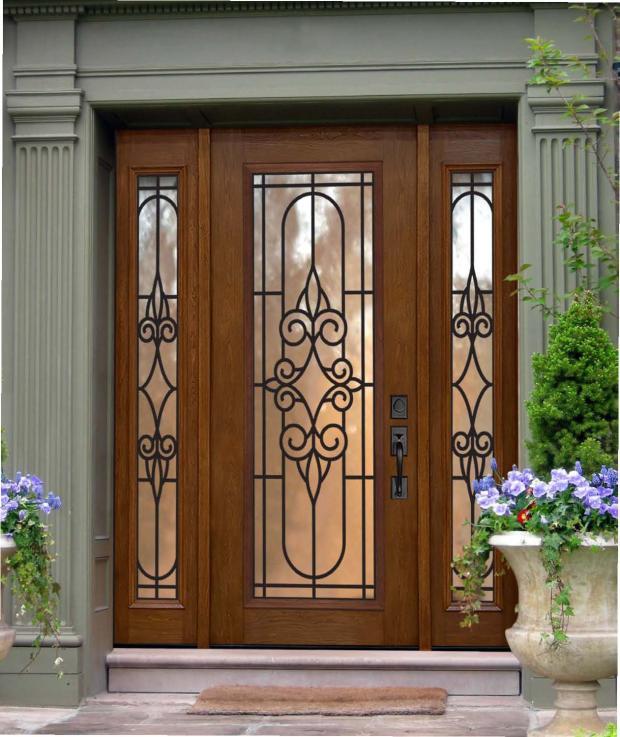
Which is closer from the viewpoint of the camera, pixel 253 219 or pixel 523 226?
pixel 523 226

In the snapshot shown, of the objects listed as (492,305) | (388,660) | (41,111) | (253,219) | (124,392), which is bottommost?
(388,660)

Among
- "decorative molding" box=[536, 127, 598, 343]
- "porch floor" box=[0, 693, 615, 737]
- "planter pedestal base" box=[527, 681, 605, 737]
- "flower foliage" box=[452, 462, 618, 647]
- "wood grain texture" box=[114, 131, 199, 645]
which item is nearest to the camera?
"flower foliage" box=[452, 462, 618, 647]

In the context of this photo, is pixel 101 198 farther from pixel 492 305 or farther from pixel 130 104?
pixel 492 305

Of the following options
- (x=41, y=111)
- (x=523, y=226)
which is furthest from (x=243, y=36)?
(x=523, y=226)

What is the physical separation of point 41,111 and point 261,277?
3.86 ft

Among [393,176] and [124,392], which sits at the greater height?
[393,176]

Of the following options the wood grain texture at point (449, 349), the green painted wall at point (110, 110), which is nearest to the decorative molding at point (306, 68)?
the green painted wall at point (110, 110)

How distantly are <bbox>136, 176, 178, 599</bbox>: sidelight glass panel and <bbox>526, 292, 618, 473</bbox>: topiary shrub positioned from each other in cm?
174

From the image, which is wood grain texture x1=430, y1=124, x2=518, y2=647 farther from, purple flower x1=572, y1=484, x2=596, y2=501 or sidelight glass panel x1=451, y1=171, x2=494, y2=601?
purple flower x1=572, y1=484, x2=596, y2=501

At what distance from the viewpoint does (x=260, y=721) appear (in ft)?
15.9

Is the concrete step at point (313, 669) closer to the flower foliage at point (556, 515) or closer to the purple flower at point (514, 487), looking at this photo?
the flower foliage at point (556, 515)

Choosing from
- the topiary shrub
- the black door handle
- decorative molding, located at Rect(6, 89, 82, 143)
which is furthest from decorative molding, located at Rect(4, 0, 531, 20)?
the black door handle

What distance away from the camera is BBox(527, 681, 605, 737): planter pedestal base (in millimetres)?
4141

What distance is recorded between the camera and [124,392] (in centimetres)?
553
